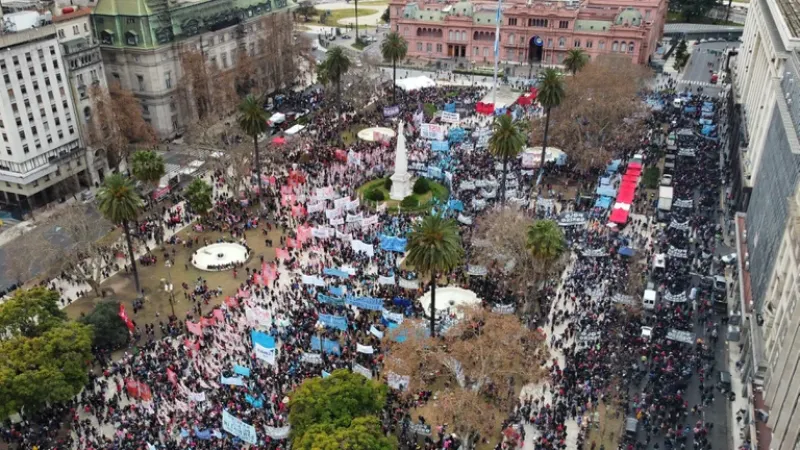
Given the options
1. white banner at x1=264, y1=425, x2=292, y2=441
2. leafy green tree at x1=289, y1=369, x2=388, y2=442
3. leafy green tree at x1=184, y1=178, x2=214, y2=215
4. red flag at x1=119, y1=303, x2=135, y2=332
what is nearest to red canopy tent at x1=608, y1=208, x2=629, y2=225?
leafy green tree at x1=289, y1=369, x2=388, y2=442

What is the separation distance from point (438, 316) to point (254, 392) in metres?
16.7

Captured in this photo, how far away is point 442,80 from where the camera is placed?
127312 mm

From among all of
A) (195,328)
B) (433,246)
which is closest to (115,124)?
(195,328)

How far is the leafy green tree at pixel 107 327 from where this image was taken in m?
54.9

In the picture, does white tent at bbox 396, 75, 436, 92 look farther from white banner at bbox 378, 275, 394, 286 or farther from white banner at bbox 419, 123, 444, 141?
white banner at bbox 378, 275, 394, 286

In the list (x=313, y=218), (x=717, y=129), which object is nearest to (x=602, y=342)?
(x=313, y=218)

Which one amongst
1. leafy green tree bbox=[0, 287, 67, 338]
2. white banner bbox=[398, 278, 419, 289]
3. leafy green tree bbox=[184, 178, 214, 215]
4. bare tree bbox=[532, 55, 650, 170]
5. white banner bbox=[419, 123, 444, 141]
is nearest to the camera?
leafy green tree bbox=[0, 287, 67, 338]

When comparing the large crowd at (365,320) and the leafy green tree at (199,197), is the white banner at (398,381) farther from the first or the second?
the leafy green tree at (199,197)

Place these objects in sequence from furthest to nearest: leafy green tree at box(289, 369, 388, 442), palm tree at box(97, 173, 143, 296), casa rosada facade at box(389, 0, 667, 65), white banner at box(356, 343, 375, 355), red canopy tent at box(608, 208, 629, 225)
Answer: casa rosada facade at box(389, 0, 667, 65), red canopy tent at box(608, 208, 629, 225), palm tree at box(97, 173, 143, 296), white banner at box(356, 343, 375, 355), leafy green tree at box(289, 369, 388, 442)

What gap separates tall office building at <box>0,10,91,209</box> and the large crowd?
15.1 meters

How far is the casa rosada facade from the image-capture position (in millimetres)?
125438

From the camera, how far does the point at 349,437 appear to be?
3869 centimetres

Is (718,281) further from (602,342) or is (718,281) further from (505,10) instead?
(505,10)

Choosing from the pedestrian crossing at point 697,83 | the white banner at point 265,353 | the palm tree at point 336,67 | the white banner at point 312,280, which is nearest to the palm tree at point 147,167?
the white banner at point 312,280
